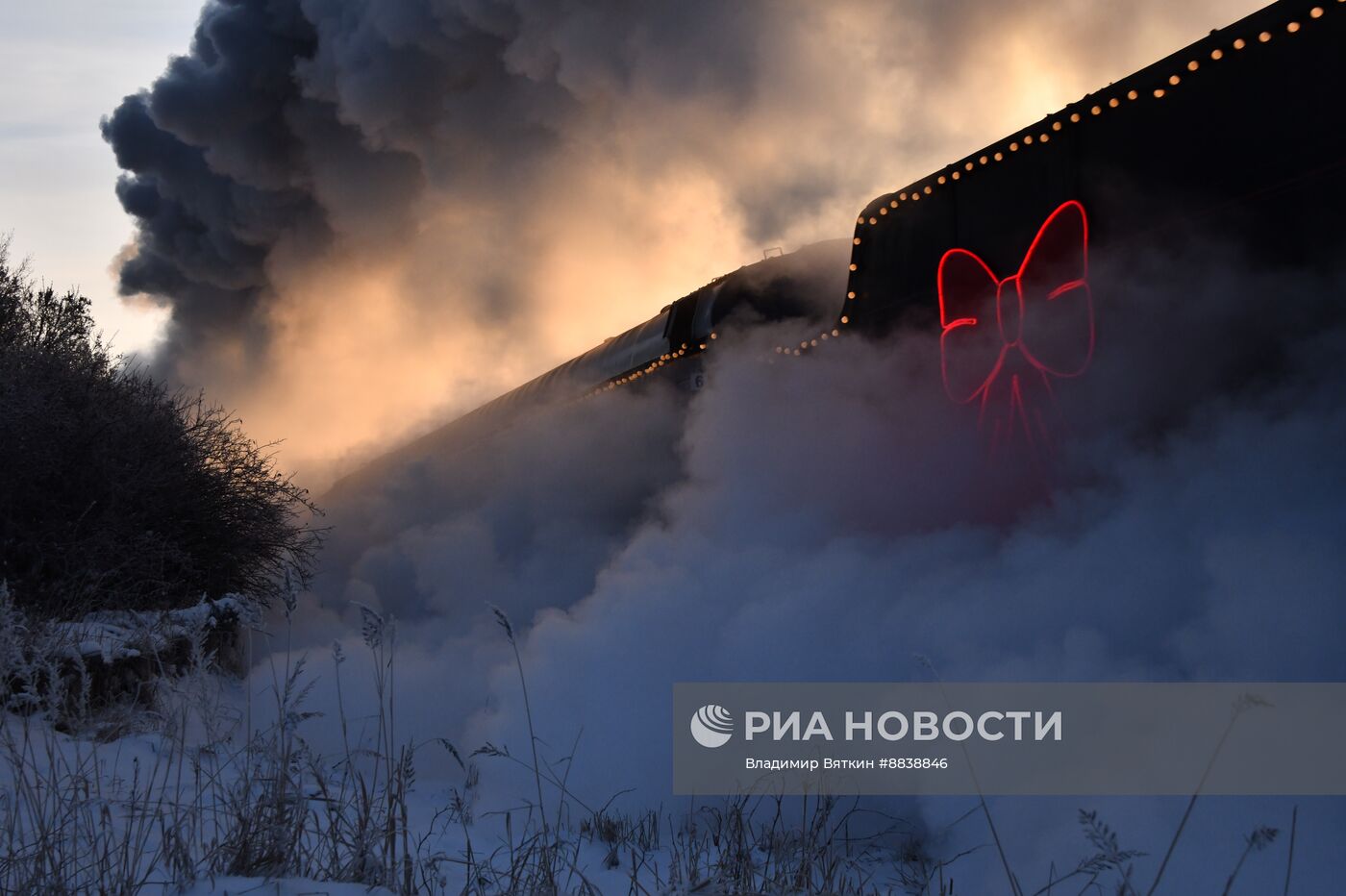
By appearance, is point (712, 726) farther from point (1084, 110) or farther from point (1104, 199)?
point (1084, 110)

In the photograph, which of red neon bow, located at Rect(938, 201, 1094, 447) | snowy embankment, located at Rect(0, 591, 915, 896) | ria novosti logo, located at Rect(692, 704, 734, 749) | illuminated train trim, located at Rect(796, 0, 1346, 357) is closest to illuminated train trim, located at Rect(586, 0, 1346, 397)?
illuminated train trim, located at Rect(796, 0, 1346, 357)

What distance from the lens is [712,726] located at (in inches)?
204

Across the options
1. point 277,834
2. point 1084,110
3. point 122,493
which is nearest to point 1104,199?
point 1084,110

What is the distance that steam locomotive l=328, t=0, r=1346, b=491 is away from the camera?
169 inches

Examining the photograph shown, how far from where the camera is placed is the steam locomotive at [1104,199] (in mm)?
4281

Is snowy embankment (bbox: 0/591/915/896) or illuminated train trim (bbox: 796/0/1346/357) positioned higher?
illuminated train trim (bbox: 796/0/1346/357)

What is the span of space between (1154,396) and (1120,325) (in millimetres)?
376

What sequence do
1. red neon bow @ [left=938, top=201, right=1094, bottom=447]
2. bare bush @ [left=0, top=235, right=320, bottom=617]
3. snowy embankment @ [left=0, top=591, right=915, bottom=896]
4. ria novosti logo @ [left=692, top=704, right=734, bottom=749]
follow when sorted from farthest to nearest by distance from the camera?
bare bush @ [left=0, top=235, right=320, bottom=617], red neon bow @ [left=938, top=201, right=1094, bottom=447], ria novosti logo @ [left=692, top=704, right=734, bottom=749], snowy embankment @ [left=0, top=591, right=915, bottom=896]

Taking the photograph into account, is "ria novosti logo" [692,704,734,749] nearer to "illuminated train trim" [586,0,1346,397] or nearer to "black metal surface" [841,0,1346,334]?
"black metal surface" [841,0,1346,334]

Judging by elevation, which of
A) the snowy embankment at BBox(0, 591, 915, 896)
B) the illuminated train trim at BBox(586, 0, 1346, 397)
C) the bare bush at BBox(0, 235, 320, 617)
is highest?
the illuminated train trim at BBox(586, 0, 1346, 397)

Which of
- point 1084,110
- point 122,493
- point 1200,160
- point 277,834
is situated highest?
point 1084,110

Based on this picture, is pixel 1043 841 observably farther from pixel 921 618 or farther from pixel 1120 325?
pixel 1120 325

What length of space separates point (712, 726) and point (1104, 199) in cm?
319

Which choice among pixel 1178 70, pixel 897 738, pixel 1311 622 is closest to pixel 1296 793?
pixel 1311 622
